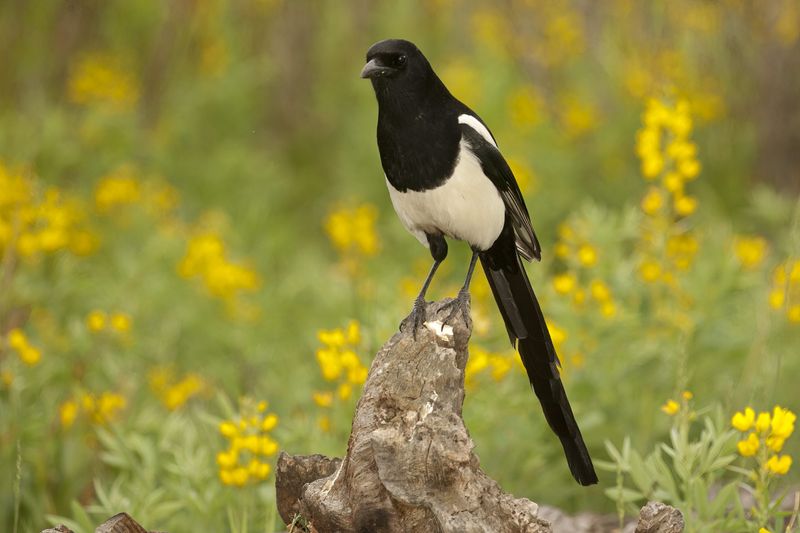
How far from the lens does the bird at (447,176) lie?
9.91 ft

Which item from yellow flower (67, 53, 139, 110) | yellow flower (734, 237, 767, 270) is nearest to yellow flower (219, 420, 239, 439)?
yellow flower (734, 237, 767, 270)

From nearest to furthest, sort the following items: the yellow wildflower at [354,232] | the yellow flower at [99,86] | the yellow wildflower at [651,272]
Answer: the yellow wildflower at [651,272] < the yellow wildflower at [354,232] < the yellow flower at [99,86]

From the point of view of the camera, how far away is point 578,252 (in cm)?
413

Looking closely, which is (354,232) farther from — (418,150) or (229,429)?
(229,429)

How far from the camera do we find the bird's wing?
3121mm

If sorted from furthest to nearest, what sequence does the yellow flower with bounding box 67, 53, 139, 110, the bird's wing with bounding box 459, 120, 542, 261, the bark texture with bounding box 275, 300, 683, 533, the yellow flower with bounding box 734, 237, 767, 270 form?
the yellow flower with bounding box 67, 53, 139, 110
the yellow flower with bounding box 734, 237, 767, 270
the bird's wing with bounding box 459, 120, 542, 261
the bark texture with bounding box 275, 300, 683, 533

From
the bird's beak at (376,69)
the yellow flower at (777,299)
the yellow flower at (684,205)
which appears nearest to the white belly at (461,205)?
the bird's beak at (376,69)

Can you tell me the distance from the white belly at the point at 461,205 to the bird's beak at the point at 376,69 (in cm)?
29

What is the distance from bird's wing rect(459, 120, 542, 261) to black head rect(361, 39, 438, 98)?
179 millimetres

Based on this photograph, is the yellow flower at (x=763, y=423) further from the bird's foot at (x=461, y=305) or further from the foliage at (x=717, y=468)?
the bird's foot at (x=461, y=305)

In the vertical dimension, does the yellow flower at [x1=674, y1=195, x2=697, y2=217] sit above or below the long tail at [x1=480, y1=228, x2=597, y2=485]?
above

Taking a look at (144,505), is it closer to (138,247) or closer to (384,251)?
(138,247)

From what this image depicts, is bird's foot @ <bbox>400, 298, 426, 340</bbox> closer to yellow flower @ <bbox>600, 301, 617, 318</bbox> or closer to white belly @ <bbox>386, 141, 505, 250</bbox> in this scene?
white belly @ <bbox>386, 141, 505, 250</bbox>

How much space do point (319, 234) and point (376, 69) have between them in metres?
5.22
